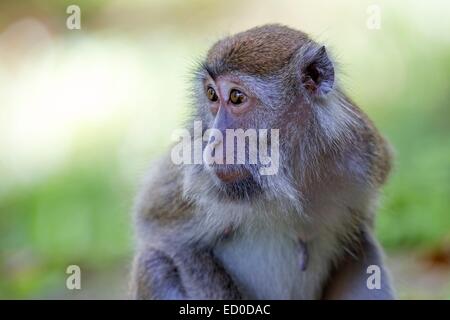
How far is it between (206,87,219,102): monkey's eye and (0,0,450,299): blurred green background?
3.95m

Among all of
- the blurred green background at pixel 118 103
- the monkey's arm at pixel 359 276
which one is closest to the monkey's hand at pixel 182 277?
the monkey's arm at pixel 359 276

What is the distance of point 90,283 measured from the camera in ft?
30.9

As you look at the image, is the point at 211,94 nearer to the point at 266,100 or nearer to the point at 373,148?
the point at 266,100

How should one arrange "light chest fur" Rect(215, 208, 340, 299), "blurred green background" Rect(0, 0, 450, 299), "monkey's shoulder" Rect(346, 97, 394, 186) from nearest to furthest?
"monkey's shoulder" Rect(346, 97, 394, 186)
"light chest fur" Rect(215, 208, 340, 299)
"blurred green background" Rect(0, 0, 450, 299)

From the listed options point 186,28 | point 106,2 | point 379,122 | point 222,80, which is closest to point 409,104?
point 379,122

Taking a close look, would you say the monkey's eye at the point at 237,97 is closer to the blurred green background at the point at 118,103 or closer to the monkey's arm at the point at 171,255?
the monkey's arm at the point at 171,255

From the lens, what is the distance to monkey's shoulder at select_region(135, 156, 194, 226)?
21.5ft

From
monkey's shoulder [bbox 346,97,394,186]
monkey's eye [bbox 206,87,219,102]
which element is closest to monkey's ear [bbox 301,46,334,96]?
monkey's shoulder [bbox 346,97,394,186]

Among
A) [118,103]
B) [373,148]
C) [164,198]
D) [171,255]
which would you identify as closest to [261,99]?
[373,148]

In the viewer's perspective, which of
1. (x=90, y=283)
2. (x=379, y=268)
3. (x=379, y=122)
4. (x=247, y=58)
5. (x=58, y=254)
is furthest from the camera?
(x=379, y=122)

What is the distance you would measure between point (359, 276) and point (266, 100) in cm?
169

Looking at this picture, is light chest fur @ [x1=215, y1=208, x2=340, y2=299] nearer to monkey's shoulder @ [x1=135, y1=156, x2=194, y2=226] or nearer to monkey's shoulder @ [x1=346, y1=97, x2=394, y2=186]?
monkey's shoulder @ [x1=135, y1=156, x2=194, y2=226]
